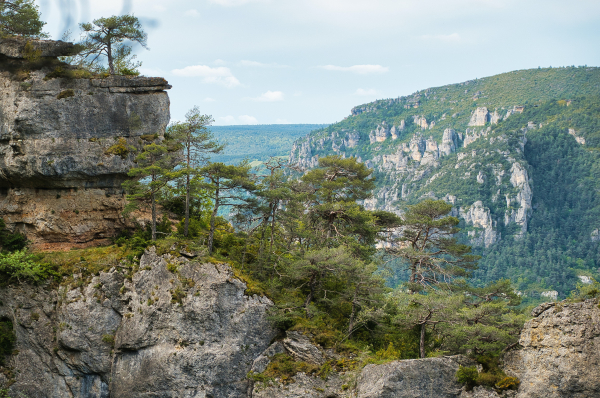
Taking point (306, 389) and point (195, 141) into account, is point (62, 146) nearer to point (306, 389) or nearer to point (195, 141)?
point (195, 141)

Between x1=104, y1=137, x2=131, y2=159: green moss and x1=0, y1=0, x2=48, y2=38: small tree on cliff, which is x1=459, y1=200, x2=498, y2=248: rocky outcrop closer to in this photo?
x1=104, y1=137, x2=131, y2=159: green moss

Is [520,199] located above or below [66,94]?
below

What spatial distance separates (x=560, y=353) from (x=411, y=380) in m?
5.50

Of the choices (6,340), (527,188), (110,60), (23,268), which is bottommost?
(6,340)

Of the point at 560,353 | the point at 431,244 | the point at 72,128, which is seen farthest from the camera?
the point at 431,244

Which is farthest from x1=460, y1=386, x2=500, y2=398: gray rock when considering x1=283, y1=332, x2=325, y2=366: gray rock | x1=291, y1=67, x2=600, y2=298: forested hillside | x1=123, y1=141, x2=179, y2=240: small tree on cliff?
x1=291, y1=67, x2=600, y2=298: forested hillside

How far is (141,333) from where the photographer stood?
19.4 meters

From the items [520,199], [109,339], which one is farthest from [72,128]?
[520,199]

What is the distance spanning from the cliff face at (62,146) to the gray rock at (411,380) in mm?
16124

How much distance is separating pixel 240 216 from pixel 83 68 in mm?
13281

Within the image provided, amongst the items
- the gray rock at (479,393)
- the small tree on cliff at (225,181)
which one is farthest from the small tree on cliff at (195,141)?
the gray rock at (479,393)

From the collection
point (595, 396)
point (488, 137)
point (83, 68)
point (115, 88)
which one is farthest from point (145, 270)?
point (488, 137)

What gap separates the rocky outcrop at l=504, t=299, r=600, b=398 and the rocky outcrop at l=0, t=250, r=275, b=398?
433 inches

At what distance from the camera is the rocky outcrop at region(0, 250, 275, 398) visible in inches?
739
